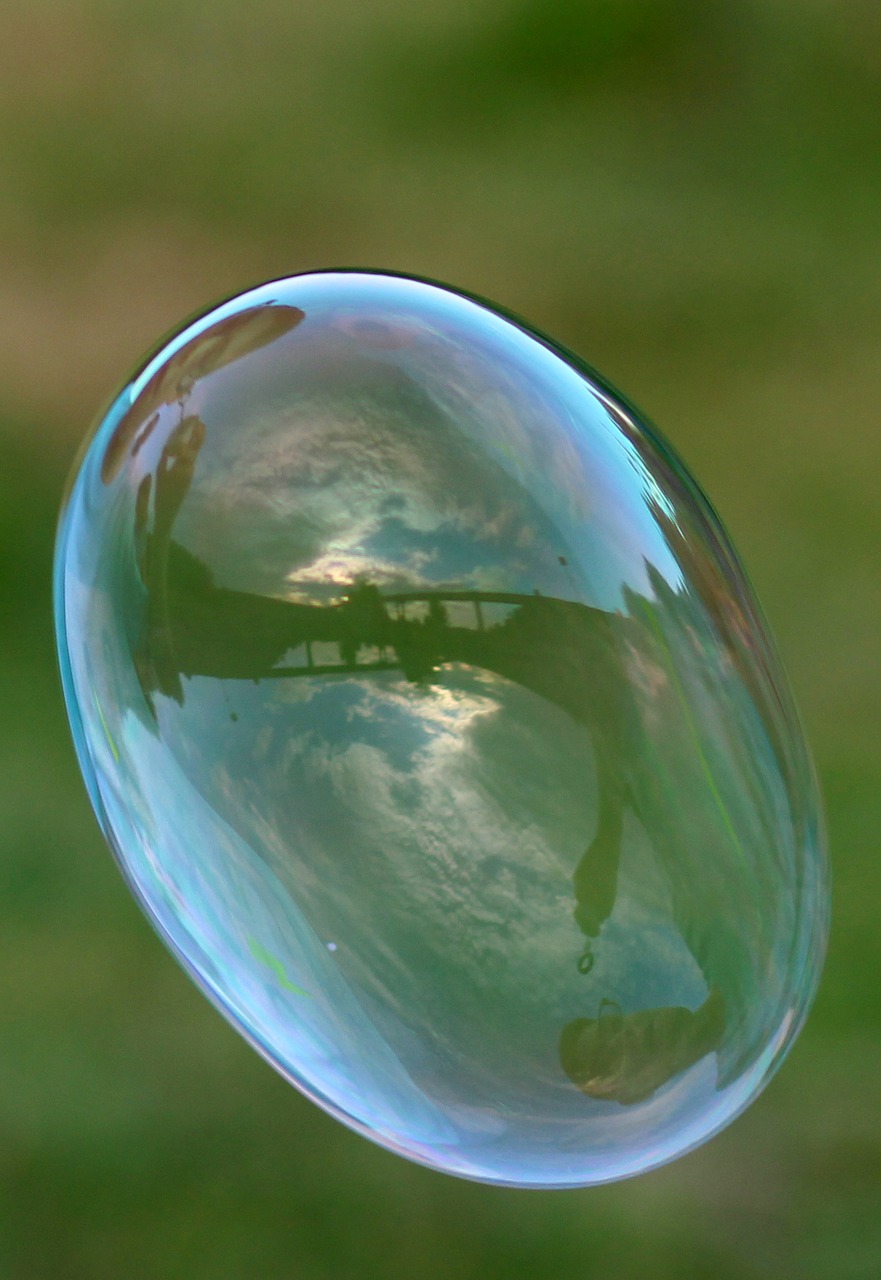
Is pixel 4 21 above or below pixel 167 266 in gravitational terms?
above

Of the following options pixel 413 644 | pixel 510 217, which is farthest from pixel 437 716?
pixel 510 217

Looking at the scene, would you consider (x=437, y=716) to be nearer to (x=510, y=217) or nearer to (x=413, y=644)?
(x=413, y=644)

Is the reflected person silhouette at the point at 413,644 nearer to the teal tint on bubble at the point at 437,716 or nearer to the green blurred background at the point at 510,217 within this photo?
the teal tint on bubble at the point at 437,716

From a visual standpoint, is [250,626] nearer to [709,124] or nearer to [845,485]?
[845,485]

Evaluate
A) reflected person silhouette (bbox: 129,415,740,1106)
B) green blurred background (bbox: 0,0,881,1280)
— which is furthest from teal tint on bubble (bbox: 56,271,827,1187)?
green blurred background (bbox: 0,0,881,1280)

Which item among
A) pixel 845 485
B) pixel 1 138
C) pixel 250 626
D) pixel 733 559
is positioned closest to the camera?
pixel 250 626

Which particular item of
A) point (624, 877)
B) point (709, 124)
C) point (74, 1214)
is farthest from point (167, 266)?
point (624, 877)

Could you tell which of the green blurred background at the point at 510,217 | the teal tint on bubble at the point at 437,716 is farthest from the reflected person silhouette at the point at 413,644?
the green blurred background at the point at 510,217

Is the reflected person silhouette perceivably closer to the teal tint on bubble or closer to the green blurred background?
the teal tint on bubble

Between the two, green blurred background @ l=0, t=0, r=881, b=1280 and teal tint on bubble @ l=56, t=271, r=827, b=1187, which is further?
green blurred background @ l=0, t=0, r=881, b=1280
